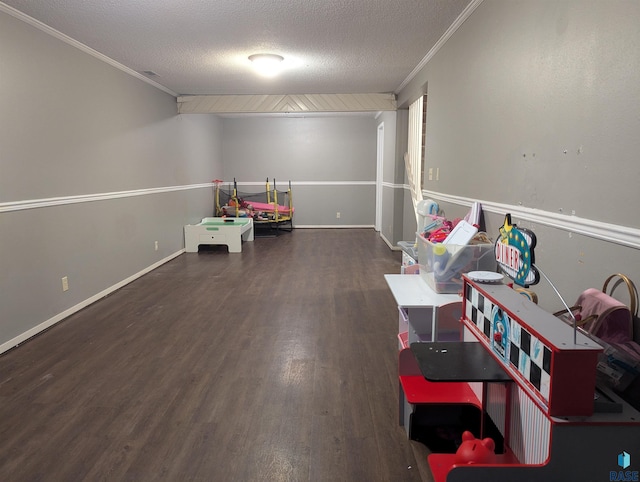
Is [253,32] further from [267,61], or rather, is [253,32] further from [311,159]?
[311,159]

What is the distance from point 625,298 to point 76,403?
8.39ft

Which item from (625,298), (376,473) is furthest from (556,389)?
(376,473)

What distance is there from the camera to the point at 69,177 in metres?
3.65

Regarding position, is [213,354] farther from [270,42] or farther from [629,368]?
[270,42]

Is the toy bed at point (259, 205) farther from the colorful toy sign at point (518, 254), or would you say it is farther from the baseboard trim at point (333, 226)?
the colorful toy sign at point (518, 254)

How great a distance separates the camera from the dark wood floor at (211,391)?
1.77 meters

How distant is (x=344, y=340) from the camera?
307 cm

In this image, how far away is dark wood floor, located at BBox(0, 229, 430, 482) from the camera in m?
1.77

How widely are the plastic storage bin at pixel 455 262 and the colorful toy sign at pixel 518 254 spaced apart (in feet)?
0.97

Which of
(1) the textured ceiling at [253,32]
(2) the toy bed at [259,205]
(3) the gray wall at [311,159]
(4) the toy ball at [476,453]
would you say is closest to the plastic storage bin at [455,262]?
(4) the toy ball at [476,453]

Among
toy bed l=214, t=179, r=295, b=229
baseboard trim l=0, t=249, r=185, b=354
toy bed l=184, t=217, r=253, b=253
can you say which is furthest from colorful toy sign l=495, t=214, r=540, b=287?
toy bed l=214, t=179, r=295, b=229

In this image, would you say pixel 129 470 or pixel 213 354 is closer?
pixel 129 470

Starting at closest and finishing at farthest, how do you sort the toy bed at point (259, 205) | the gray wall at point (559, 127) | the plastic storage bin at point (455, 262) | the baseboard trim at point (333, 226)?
the gray wall at point (559, 127) < the plastic storage bin at point (455, 262) < the toy bed at point (259, 205) < the baseboard trim at point (333, 226)

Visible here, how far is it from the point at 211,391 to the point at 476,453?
155cm
